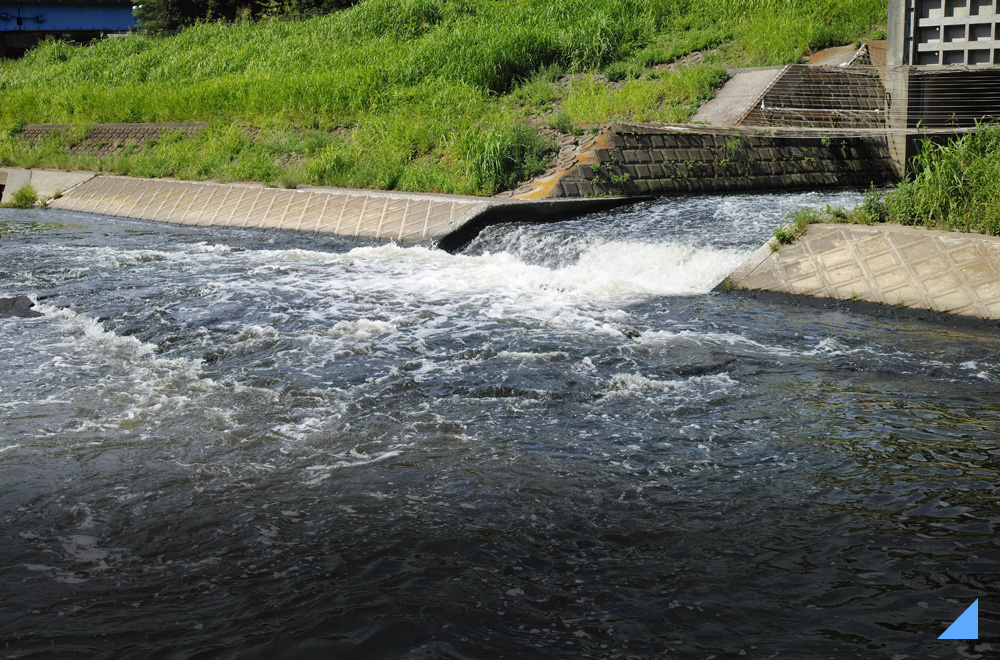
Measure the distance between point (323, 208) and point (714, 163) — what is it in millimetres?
5721

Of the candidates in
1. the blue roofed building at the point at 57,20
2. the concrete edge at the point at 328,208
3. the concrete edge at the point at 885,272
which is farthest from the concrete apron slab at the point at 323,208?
the blue roofed building at the point at 57,20

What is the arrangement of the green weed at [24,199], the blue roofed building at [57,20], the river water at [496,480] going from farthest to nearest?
1. the blue roofed building at [57,20]
2. the green weed at [24,199]
3. the river water at [496,480]

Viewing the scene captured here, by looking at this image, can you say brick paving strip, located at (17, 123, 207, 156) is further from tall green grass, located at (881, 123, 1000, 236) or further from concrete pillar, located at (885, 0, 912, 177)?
tall green grass, located at (881, 123, 1000, 236)

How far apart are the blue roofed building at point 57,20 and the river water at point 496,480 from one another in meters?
37.9

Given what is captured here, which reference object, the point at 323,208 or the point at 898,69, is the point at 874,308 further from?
the point at 323,208

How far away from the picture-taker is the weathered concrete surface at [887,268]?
22.0 ft

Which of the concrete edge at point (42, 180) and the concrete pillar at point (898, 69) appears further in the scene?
the concrete edge at point (42, 180)

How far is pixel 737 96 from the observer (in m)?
Result: 14.3

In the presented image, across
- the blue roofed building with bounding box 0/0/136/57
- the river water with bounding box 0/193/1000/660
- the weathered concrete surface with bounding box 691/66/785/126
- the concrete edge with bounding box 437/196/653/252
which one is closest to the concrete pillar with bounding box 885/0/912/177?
the weathered concrete surface with bounding box 691/66/785/126

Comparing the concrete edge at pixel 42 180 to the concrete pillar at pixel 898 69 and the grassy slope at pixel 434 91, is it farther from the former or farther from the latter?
the concrete pillar at pixel 898 69

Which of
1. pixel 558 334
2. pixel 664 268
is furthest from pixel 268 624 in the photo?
pixel 664 268

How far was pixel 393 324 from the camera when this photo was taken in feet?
23.6

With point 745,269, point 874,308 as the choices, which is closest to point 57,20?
point 745,269

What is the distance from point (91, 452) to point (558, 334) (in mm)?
3490
